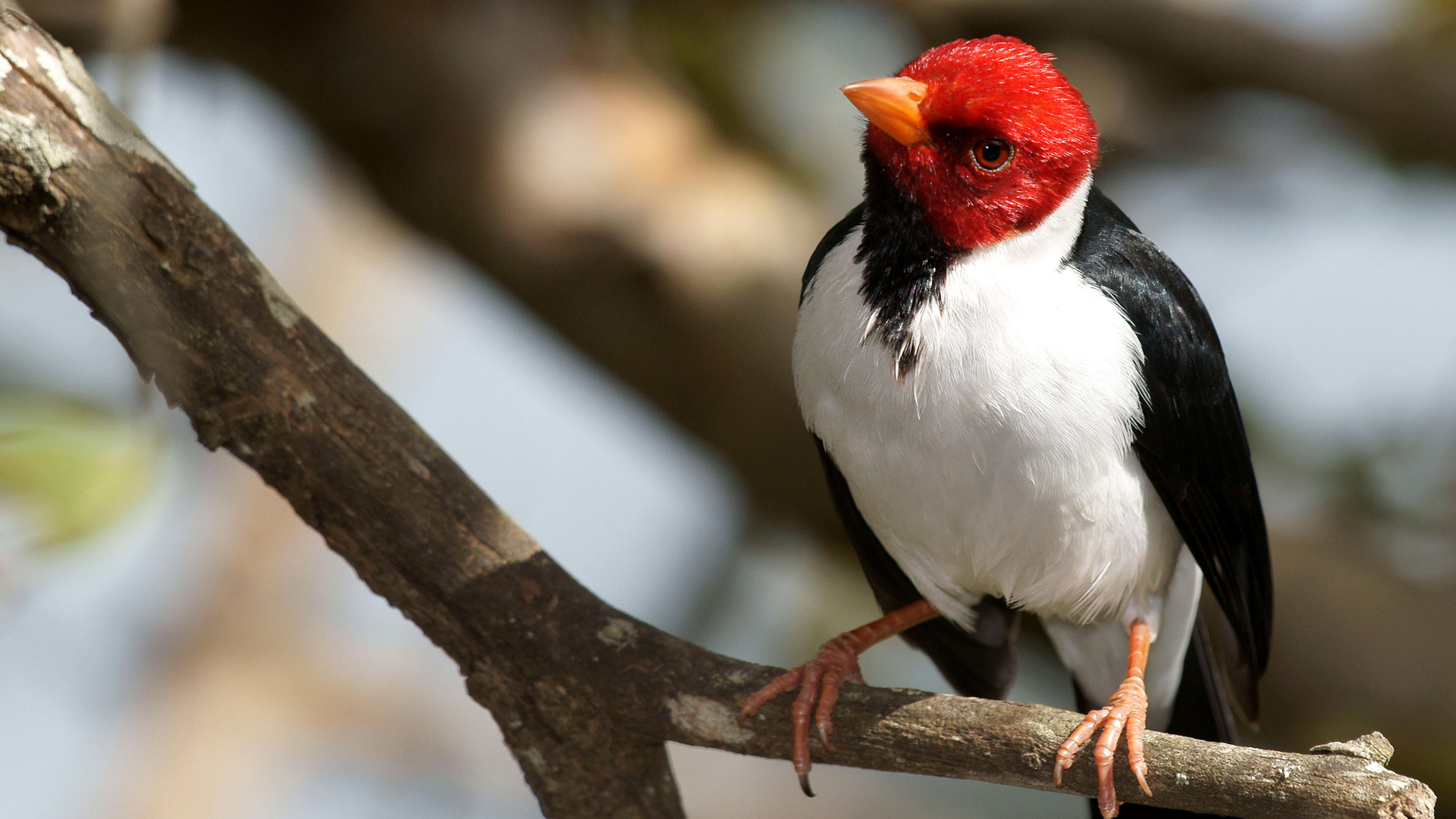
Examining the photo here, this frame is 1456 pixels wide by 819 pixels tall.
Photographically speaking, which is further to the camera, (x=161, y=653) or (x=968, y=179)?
(x=161, y=653)

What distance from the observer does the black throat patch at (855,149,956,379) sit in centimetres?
250

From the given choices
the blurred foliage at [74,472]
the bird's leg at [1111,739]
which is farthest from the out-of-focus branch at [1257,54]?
the blurred foliage at [74,472]

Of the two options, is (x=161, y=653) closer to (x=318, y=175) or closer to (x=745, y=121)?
(x=318, y=175)

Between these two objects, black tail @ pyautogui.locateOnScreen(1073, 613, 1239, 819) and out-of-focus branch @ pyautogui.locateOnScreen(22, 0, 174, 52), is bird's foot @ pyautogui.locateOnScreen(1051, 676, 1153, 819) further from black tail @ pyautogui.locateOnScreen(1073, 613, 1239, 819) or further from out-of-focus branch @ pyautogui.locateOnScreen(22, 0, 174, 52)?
out-of-focus branch @ pyautogui.locateOnScreen(22, 0, 174, 52)

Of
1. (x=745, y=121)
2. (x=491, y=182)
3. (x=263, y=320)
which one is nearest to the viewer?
(x=263, y=320)

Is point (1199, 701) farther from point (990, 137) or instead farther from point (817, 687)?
point (990, 137)

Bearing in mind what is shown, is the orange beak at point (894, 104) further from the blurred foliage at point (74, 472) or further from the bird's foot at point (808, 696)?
the blurred foliage at point (74, 472)

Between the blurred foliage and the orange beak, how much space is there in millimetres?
1443

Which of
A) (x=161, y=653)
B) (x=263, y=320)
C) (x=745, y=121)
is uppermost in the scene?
(x=745, y=121)

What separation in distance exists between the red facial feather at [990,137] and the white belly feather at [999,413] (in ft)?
0.19

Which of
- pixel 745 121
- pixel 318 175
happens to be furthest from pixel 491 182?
pixel 318 175

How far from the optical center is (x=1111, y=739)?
2453 mm

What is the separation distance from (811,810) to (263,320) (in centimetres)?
509

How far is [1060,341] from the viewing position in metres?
2.45
